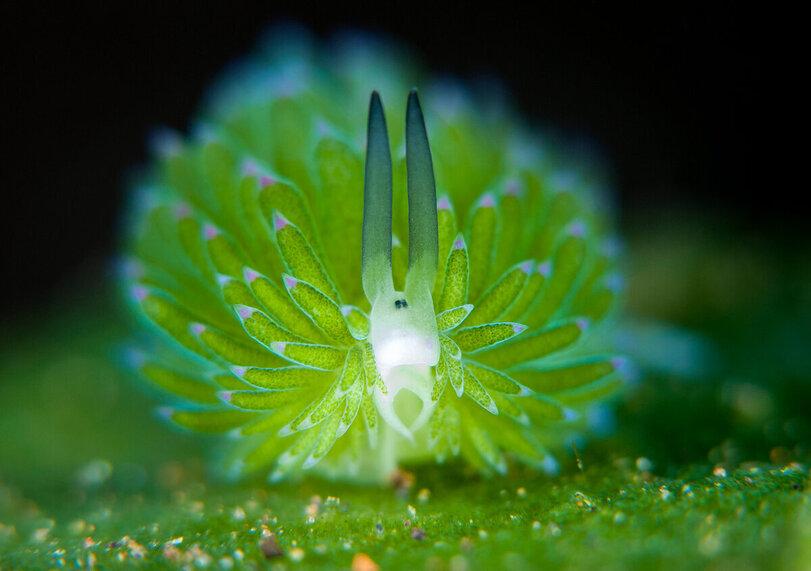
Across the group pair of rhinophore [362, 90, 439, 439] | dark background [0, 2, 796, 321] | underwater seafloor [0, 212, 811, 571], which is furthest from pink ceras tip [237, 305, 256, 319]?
dark background [0, 2, 796, 321]

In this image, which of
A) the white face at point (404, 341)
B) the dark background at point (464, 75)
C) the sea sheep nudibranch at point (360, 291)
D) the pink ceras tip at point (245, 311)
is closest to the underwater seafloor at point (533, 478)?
the sea sheep nudibranch at point (360, 291)

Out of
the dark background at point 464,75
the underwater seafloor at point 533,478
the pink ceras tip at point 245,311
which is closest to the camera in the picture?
the underwater seafloor at point 533,478

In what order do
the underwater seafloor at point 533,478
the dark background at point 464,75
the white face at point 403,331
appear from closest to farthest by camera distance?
the underwater seafloor at point 533,478 < the white face at point 403,331 < the dark background at point 464,75

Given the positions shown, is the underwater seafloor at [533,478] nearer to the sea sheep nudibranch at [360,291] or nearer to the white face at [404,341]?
the sea sheep nudibranch at [360,291]

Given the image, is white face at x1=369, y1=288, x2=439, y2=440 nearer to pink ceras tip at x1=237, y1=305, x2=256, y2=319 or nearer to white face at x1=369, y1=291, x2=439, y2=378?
white face at x1=369, y1=291, x2=439, y2=378

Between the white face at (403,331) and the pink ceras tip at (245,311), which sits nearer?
the white face at (403,331)

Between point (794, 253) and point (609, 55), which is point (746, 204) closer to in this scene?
point (794, 253)
